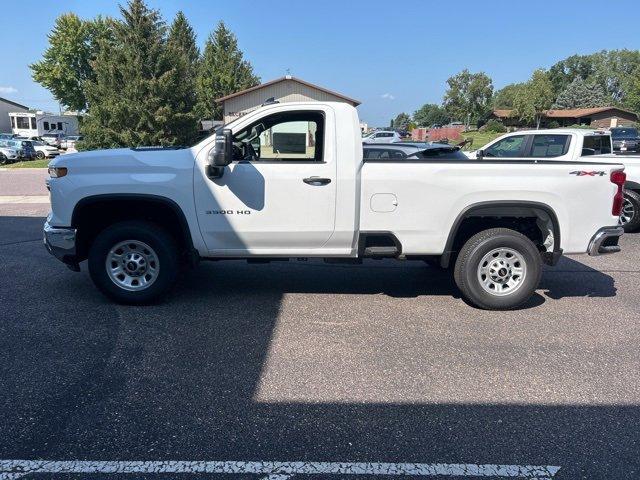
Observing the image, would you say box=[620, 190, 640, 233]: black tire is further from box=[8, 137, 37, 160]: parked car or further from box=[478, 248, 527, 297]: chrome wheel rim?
box=[8, 137, 37, 160]: parked car

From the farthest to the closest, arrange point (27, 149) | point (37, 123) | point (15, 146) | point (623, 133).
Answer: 1. point (37, 123)
2. point (27, 149)
3. point (15, 146)
4. point (623, 133)

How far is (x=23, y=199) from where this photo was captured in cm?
1378

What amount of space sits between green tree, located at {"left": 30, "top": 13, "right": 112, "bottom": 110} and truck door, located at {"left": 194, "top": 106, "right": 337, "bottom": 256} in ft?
188

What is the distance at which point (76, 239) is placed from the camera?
16.5ft

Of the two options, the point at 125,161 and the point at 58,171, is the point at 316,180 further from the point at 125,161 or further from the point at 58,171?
the point at 58,171

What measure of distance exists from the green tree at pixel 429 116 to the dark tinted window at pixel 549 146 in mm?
127313

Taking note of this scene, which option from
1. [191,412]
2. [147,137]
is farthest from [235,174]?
[147,137]

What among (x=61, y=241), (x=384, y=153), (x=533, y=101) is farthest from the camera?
(x=533, y=101)

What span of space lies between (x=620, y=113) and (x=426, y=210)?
300 ft

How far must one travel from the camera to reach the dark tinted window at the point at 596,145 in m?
Answer: 9.53

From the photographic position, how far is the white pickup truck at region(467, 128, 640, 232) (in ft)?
30.7

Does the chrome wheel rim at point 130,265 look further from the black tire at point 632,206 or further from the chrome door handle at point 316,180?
the black tire at point 632,206

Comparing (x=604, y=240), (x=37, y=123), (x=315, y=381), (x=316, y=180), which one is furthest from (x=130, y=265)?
(x=37, y=123)

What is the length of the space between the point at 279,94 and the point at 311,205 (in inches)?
1189
